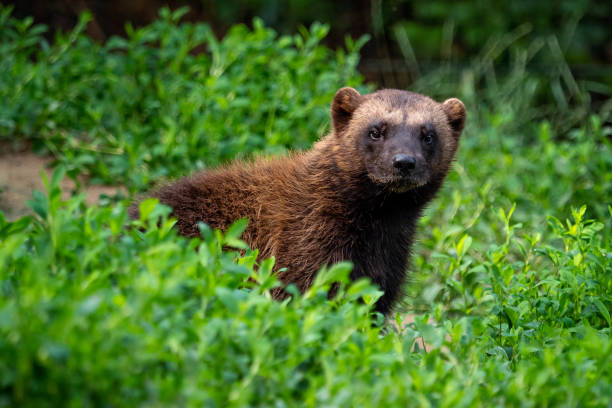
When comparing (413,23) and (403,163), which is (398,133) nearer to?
→ (403,163)

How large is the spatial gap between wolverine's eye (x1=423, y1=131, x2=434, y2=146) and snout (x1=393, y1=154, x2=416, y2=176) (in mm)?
376

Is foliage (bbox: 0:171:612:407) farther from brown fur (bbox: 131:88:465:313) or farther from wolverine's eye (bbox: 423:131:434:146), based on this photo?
wolverine's eye (bbox: 423:131:434:146)

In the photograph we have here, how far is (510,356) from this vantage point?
3.62 m

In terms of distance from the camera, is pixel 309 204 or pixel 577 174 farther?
pixel 577 174

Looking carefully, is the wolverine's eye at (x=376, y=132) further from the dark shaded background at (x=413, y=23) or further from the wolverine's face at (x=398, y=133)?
the dark shaded background at (x=413, y=23)

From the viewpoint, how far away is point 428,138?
447cm

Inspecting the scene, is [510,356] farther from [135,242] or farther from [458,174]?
[458,174]

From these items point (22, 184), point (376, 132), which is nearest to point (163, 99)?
point (22, 184)

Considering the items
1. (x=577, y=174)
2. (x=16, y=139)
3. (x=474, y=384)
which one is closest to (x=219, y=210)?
(x=474, y=384)

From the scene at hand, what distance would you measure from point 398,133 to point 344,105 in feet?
1.56

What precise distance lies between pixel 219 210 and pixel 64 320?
233 centimetres

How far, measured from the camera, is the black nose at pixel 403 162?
13.4 ft

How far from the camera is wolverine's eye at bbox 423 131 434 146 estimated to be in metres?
4.45

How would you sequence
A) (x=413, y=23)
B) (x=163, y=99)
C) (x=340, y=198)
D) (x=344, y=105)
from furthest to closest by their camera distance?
(x=413, y=23), (x=163, y=99), (x=344, y=105), (x=340, y=198)
